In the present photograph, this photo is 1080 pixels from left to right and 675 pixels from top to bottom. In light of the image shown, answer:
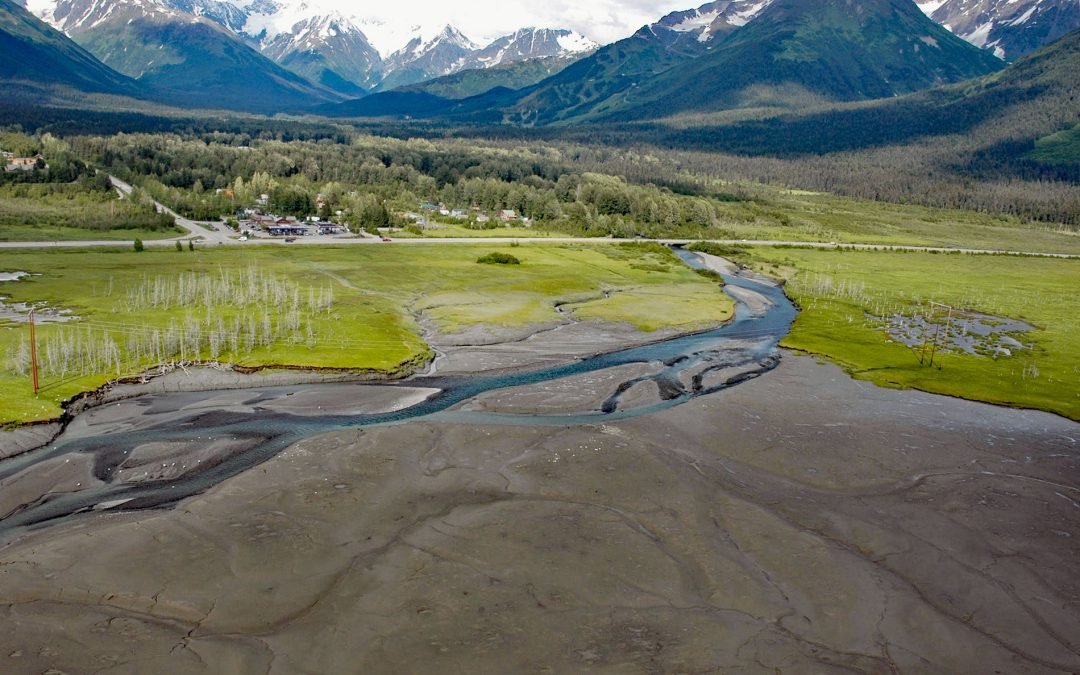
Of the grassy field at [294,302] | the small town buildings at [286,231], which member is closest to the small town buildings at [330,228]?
the small town buildings at [286,231]

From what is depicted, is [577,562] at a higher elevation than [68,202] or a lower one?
higher

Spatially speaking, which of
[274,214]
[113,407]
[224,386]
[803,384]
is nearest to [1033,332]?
[803,384]

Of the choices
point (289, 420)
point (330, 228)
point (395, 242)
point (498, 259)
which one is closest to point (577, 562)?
point (289, 420)

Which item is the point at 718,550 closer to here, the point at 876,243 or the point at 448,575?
the point at 448,575

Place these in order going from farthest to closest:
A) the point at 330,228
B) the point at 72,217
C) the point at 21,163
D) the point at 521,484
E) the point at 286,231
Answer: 1. the point at 21,163
2. the point at 330,228
3. the point at 286,231
4. the point at 72,217
5. the point at 521,484

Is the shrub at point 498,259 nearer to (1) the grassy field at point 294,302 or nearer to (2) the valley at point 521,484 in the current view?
(1) the grassy field at point 294,302

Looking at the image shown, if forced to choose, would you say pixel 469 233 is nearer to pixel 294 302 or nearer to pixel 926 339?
pixel 294 302
